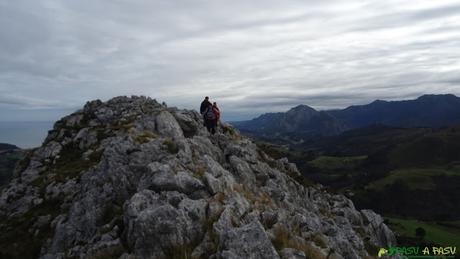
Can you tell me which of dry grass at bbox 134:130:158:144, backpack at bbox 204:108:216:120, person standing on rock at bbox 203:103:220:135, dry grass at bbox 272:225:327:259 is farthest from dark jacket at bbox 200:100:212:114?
dry grass at bbox 272:225:327:259

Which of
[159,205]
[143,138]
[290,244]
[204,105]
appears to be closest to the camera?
[290,244]

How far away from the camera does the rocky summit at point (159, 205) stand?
20875mm

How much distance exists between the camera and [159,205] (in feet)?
76.2

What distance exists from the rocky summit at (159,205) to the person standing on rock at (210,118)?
3.31ft

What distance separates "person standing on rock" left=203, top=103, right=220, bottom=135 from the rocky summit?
3.31ft

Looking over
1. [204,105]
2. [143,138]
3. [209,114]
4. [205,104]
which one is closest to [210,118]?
[209,114]

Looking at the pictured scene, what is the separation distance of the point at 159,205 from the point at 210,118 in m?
30.4

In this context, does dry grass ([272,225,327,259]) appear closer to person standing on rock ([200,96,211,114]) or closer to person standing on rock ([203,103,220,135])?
person standing on rock ([200,96,211,114])

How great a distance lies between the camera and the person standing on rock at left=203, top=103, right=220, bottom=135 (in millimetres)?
52156

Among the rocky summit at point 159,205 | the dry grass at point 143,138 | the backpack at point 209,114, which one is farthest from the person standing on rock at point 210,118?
the dry grass at point 143,138

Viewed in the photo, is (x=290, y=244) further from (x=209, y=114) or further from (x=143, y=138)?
(x=209, y=114)

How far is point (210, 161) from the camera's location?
33.2 meters

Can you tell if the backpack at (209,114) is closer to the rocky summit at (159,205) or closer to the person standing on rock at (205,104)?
the person standing on rock at (205,104)

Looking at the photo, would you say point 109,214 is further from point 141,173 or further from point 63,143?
point 63,143
